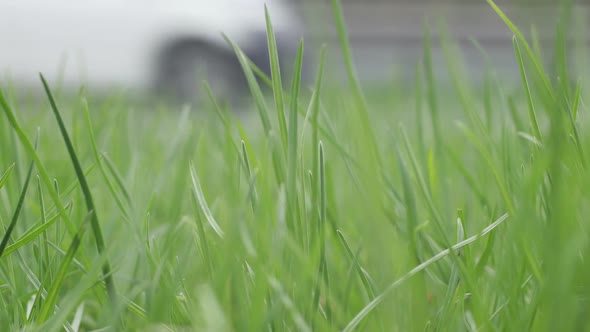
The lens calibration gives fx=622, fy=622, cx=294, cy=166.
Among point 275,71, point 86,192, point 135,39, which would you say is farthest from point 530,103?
point 135,39

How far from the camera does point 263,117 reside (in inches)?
14.6

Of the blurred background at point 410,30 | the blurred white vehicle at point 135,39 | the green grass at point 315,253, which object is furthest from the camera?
the blurred background at point 410,30

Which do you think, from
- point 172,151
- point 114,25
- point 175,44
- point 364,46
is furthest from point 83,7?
point 364,46

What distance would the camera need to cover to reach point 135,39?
416cm

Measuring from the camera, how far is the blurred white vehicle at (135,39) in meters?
3.99

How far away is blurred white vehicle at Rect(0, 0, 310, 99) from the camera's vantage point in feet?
13.1

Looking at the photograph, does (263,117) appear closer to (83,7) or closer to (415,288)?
(415,288)

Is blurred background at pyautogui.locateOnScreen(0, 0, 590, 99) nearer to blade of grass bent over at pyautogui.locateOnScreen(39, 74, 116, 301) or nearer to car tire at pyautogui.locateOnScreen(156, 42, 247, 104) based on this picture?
car tire at pyautogui.locateOnScreen(156, 42, 247, 104)

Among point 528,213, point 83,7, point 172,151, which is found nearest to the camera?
point 528,213

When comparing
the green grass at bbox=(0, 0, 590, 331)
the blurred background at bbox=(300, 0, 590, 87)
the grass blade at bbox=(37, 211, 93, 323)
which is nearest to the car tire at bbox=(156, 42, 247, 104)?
the blurred background at bbox=(300, 0, 590, 87)

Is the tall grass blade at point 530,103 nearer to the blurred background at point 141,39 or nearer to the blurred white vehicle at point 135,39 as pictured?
the blurred background at point 141,39

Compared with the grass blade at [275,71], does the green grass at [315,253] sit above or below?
below

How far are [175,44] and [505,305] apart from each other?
14.2 ft

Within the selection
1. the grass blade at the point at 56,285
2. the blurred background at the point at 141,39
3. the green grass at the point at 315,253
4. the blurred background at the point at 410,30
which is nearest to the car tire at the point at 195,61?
the blurred background at the point at 141,39
